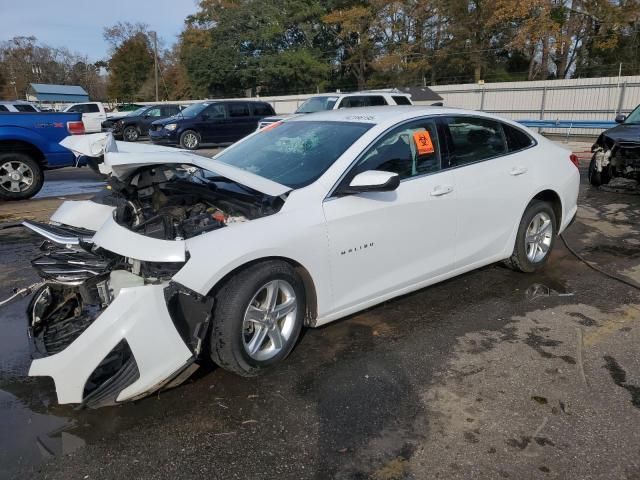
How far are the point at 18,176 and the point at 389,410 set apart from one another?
331 inches

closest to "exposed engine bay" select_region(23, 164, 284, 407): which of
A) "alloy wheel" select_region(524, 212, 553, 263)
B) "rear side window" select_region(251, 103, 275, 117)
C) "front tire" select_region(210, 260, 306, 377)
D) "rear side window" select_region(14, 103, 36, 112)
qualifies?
"front tire" select_region(210, 260, 306, 377)

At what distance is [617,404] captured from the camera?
298cm

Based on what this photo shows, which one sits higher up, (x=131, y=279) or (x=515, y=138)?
(x=515, y=138)

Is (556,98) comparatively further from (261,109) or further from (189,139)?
(189,139)

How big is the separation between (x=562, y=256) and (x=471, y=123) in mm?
2220

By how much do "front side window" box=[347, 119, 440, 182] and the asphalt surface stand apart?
3.87 ft

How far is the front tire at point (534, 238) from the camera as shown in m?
4.86

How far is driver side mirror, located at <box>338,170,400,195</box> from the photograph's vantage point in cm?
335

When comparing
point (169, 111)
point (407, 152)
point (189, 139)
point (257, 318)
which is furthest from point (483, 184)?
point (169, 111)

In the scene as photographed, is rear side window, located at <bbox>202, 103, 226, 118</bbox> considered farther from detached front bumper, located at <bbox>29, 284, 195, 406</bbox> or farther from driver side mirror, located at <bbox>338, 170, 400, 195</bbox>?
detached front bumper, located at <bbox>29, 284, 195, 406</bbox>

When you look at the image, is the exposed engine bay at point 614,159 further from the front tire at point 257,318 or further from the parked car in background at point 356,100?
the front tire at point 257,318

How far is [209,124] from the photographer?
1855 centimetres

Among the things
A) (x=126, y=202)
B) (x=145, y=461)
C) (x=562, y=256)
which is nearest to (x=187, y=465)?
(x=145, y=461)

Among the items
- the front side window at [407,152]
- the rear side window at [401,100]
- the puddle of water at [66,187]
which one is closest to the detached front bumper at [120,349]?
the front side window at [407,152]
